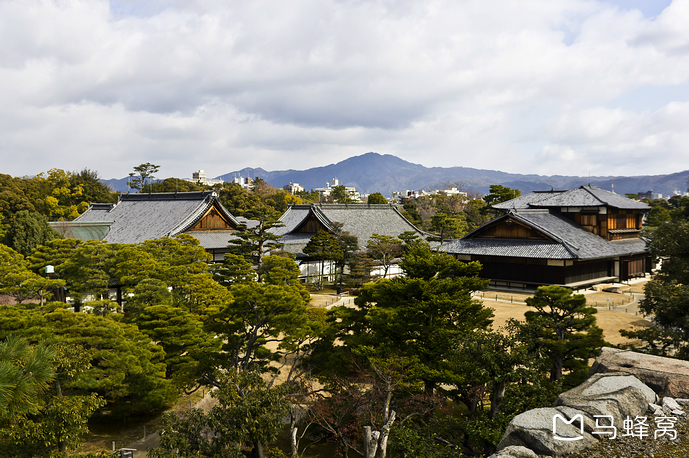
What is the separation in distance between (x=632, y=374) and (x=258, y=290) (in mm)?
9271

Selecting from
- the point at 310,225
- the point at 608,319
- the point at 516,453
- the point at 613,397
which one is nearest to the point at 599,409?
the point at 613,397

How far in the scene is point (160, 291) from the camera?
51.8 ft

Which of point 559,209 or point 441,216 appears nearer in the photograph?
point 559,209

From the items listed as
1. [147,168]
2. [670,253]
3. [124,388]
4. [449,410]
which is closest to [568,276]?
[670,253]

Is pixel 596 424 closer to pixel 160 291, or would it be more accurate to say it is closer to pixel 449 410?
pixel 449 410

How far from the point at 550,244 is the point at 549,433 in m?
28.6

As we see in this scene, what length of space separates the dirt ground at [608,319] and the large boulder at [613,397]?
1143cm

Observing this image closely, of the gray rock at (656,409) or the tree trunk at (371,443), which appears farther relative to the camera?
the tree trunk at (371,443)

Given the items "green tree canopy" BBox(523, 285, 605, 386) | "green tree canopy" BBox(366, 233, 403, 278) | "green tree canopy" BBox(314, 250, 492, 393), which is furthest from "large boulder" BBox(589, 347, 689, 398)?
"green tree canopy" BBox(366, 233, 403, 278)

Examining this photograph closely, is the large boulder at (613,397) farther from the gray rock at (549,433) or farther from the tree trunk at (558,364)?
the tree trunk at (558,364)

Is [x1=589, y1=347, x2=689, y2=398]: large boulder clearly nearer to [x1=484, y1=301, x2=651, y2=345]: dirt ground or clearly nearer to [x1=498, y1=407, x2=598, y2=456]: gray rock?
[x1=498, y1=407, x2=598, y2=456]: gray rock

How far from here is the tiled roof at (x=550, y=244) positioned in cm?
3088

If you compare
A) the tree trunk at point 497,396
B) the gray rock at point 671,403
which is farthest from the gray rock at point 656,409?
the tree trunk at point 497,396

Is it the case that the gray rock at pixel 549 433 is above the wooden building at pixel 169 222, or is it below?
below
